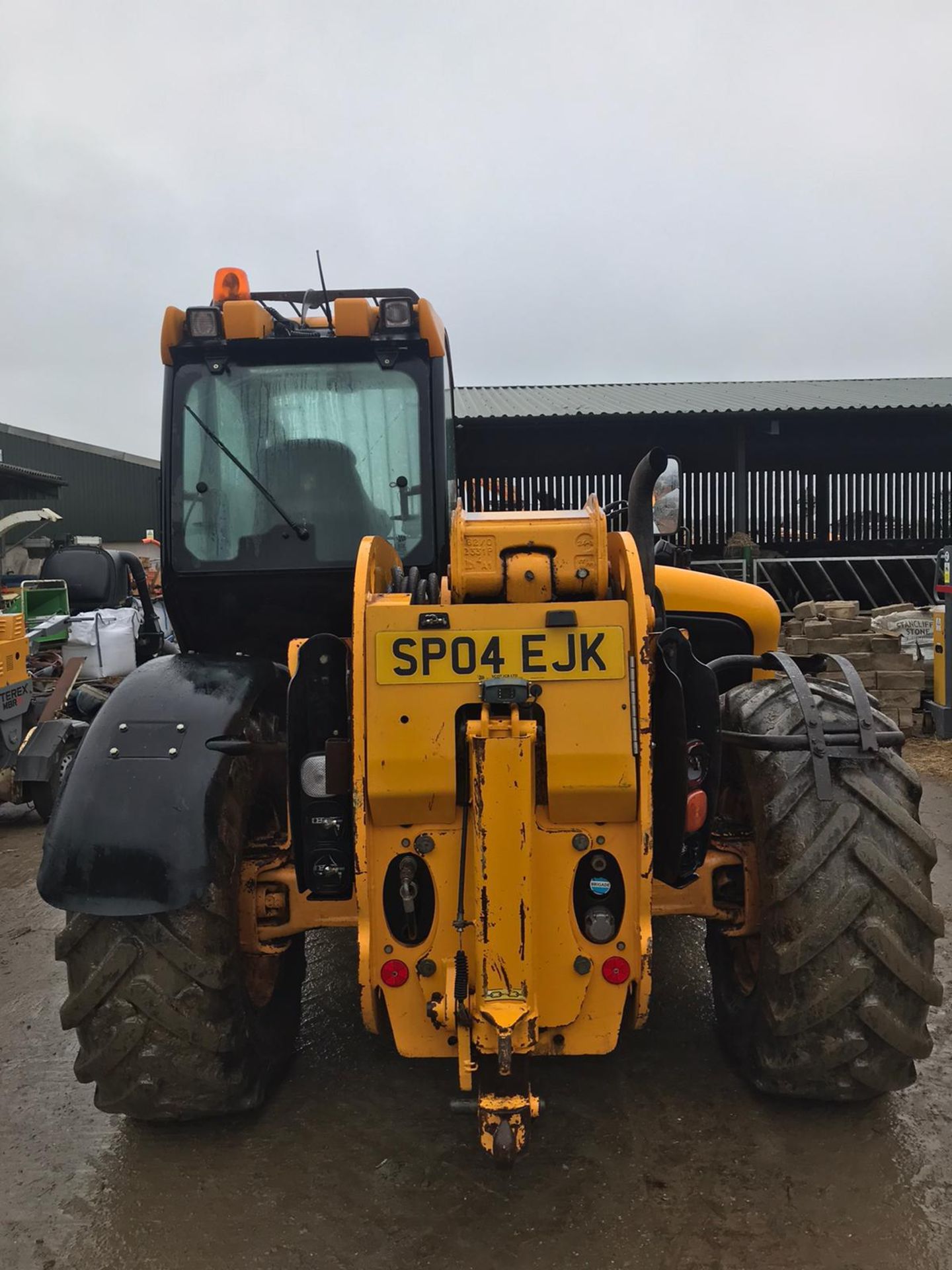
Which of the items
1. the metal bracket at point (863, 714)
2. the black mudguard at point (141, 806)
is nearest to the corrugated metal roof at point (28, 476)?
the black mudguard at point (141, 806)

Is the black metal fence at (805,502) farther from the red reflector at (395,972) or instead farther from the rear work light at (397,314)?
the red reflector at (395,972)

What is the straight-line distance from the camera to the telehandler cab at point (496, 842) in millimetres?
2311

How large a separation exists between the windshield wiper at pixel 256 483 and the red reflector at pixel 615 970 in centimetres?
195

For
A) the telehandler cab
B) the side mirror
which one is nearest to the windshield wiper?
the telehandler cab

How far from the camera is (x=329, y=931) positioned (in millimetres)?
4543

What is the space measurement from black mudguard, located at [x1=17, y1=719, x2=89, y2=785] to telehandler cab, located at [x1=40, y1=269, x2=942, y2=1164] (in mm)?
4162

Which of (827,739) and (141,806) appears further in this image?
(827,739)

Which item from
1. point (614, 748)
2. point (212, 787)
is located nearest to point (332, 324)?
point (212, 787)

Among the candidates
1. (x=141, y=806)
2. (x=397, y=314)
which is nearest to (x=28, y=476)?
(x=397, y=314)

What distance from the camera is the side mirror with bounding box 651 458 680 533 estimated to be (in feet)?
8.67

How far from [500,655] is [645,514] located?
0.70m

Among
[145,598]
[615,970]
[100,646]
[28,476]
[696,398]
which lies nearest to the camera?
[615,970]

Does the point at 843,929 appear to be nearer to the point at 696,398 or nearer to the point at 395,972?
the point at 395,972

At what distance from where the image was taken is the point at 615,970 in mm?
2402
